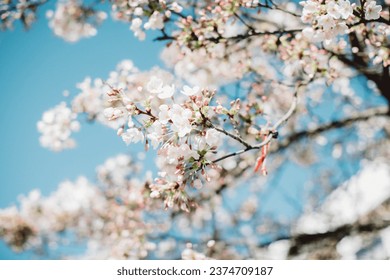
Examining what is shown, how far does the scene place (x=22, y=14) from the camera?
11.0ft

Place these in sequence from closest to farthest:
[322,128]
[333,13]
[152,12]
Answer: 1. [333,13]
2. [152,12]
3. [322,128]

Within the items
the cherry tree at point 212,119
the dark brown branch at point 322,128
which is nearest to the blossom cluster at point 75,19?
the cherry tree at point 212,119

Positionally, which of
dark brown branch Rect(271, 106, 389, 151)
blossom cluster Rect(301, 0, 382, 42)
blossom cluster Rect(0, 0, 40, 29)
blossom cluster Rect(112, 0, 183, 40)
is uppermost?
blossom cluster Rect(0, 0, 40, 29)

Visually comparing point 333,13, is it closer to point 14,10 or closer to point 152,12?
point 152,12

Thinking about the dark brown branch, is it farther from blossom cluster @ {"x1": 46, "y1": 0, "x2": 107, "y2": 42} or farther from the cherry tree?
blossom cluster @ {"x1": 46, "y1": 0, "x2": 107, "y2": 42}

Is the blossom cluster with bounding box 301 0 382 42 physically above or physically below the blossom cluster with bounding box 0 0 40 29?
below

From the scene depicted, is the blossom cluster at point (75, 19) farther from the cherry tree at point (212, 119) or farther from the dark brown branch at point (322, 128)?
the dark brown branch at point (322, 128)

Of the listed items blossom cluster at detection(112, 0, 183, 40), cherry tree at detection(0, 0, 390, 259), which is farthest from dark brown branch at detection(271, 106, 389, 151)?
blossom cluster at detection(112, 0, 183, 40)

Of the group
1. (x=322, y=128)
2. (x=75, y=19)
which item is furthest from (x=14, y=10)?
(x=322, y=128)

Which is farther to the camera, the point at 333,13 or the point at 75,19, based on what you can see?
the point at 75,19

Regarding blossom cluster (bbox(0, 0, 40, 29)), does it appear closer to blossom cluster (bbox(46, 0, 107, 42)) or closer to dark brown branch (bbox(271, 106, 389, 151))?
blossom cluster (bbox(46, 0, 107, 42))

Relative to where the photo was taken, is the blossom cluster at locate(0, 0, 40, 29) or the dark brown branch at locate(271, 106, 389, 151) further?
the dark brown branch at locate(271, 106, 389, 151)

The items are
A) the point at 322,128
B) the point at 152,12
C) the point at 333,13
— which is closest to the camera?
the point at 333,13
